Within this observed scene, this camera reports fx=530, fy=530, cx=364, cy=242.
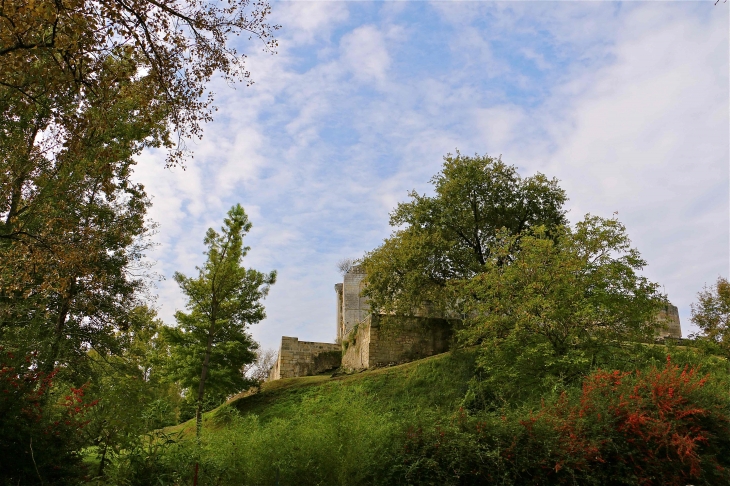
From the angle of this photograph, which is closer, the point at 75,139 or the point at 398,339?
the point at 75,139

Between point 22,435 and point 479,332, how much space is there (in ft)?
40.7

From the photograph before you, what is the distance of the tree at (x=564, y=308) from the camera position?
46.7ft

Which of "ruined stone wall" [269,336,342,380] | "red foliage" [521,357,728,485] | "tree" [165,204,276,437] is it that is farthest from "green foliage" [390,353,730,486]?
"ruined stone wall" [269,336,342,380]

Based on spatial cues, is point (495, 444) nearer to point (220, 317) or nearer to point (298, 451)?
point (298, 451)

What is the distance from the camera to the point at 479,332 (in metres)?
15.9

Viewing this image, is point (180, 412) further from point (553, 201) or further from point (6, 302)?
point (553, 201)

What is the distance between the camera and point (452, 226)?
71.3ft

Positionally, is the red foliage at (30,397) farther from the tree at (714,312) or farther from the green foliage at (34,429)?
the tree at (714,312)

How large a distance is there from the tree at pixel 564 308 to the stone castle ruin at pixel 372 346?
4510mm

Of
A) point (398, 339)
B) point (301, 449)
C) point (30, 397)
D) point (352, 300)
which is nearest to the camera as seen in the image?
point (30, 397)

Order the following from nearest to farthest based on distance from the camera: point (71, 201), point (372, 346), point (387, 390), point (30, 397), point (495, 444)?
point (30, 397) → point (495, 444) → point (71, 201) → point (387, 390) → point (372, 346)

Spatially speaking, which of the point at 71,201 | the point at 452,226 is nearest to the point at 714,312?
the point at 452,226

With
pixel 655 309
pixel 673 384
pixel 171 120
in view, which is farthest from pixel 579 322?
pixel 171 120

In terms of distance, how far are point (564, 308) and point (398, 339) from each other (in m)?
8.31
